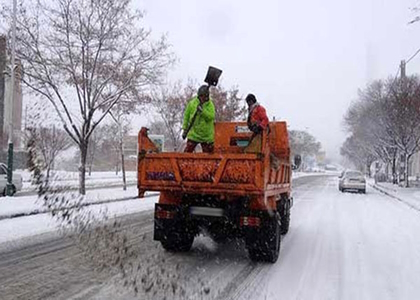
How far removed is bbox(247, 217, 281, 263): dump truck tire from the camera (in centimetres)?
754

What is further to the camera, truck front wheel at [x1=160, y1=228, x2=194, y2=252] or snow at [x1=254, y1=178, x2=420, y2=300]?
truck front wheel at [x1=160, y1=228, x2=194, y2=252]

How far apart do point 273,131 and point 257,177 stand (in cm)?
347

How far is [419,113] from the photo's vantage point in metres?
34.4

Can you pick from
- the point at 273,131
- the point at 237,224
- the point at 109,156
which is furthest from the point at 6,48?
the point at 109,156

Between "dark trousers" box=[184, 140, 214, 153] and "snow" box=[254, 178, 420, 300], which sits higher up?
"dark trousers" box=[184, 140, 214, 153]

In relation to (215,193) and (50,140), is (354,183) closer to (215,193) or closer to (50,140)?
(50,140)

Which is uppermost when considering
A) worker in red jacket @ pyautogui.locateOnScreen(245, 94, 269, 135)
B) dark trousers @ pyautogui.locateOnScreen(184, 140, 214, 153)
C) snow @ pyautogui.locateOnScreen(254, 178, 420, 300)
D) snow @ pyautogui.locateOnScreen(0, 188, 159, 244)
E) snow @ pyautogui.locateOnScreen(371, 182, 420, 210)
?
worker in red jacket @ pyautogui.locateOnScreen(245, 94, 269, 135)

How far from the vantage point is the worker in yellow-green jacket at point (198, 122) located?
8164mm

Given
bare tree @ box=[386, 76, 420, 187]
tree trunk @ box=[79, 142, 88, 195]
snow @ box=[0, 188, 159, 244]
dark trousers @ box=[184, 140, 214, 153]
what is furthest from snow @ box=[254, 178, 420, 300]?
bare tree @ box=[386, 76, 420, 187]

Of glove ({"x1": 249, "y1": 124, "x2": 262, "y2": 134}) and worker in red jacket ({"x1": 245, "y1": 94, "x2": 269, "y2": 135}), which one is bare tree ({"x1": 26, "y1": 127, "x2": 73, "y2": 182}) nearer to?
→ worker in red jacket ({"x1": 245, "y1": 94, "x2": 269, "y2": 135})

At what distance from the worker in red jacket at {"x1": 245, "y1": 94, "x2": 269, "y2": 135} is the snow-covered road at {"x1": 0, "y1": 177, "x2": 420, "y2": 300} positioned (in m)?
2.20

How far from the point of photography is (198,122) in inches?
328

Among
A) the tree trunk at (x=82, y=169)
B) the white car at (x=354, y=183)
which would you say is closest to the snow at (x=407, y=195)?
the white car at (x=354, y=183)

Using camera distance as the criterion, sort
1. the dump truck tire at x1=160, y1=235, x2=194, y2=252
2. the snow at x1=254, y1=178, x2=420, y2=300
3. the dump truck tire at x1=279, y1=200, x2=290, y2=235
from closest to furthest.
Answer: the snow at x1=254, y1=178, x2=420, y2=300, the dump truck tire at x1=160, y1=235, x2=194, y2=252, the dump truck tire at x1=279, y1=200, x2=290, y2=235
